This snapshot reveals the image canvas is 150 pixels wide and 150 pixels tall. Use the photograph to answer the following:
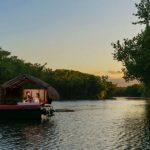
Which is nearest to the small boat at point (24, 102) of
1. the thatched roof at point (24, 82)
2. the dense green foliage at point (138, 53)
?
the thatched roof at point (24, 82)

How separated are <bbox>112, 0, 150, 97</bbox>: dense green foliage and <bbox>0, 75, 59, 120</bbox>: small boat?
52.4 ft

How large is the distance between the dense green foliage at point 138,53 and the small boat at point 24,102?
16.0 meters

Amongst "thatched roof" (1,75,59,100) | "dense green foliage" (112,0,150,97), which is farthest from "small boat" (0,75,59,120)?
"dense green foliage" (112,0,150,97)

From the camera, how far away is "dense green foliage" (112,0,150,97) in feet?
272

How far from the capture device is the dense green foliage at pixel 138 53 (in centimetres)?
8288

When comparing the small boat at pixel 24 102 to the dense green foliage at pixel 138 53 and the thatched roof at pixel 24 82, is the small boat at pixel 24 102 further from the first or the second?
the dense green foliage at pixel 138 53

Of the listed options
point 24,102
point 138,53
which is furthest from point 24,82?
point 138,53

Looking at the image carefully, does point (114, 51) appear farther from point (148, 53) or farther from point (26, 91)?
point (26, 91)

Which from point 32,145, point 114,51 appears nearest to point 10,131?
point 32,145

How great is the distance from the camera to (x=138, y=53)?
85.6 metres

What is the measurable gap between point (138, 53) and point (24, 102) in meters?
26.9

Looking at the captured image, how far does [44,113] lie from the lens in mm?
70688

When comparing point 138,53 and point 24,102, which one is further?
point 138,53

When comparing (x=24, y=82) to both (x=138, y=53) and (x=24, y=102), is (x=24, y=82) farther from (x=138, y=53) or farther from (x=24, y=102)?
(x=138, y=53)
